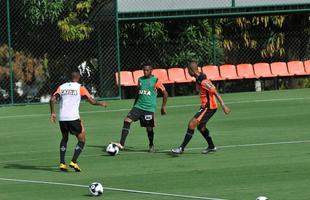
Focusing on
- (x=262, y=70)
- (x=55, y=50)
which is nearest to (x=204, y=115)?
(x=55, y=50)

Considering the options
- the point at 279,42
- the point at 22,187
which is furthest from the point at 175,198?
the point at 279,42

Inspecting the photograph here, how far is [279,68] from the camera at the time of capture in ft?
131

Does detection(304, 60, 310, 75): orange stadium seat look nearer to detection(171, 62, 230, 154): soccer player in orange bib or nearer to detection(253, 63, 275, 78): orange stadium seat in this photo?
detection(253, 63, 275, 78): orange stadium seat

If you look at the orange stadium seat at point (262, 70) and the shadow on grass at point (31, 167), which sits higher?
the orange stadium seat at point (262, 70)

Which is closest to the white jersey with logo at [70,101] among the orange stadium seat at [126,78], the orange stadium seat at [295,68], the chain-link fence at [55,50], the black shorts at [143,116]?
the black shorts at [143,116]

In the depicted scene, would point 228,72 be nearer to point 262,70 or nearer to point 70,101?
point 262,70

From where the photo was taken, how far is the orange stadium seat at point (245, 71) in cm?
3938

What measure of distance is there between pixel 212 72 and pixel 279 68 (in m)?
3.00

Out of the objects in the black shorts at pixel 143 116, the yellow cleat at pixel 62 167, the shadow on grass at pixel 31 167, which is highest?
the black shorts at pixel 143 116

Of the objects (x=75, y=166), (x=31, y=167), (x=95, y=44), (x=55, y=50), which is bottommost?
(x=31, y=167)

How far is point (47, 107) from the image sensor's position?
34.5m

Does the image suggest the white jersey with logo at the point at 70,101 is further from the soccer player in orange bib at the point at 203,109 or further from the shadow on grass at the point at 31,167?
the soccer player in orange bib at the point at 203,109

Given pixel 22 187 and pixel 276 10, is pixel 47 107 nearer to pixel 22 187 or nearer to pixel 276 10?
pixel 276 10

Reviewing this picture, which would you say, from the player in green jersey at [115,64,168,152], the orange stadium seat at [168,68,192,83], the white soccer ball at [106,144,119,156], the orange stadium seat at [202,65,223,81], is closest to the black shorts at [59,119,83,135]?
the white soccer ball at [106,144,119,156]
